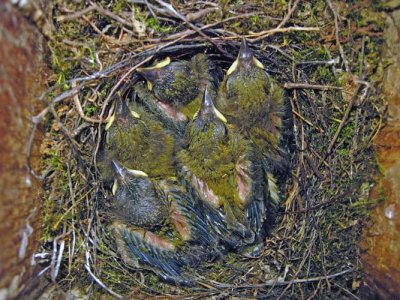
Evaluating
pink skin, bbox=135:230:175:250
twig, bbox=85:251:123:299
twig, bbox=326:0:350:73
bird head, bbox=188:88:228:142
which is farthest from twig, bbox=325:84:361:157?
twig, bbox=85:251:123:299

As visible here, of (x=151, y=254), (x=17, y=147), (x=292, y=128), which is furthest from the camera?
(x=292, y=128)

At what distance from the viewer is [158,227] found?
6.82 feet

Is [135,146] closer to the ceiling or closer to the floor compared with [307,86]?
closer to the ceiling

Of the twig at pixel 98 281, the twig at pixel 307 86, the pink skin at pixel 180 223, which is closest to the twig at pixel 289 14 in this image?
the twig at pixel 307 86

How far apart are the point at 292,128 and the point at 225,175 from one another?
0.43 metres

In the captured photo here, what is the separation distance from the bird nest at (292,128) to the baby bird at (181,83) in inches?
2.7

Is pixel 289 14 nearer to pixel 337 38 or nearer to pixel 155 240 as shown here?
pixel 337 38

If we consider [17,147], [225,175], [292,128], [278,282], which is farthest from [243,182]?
[17,147]

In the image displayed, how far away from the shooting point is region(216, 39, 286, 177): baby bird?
6.59ft

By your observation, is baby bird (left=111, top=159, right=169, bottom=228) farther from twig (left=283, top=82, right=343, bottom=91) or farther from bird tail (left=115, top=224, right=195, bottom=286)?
twig (left=283, top=82, right=343, bottom=91)

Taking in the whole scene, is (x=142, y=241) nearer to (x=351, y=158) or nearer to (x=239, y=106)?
(x=239, y=106)

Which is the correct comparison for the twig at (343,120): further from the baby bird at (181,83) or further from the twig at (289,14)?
the baby bird at (181,83)

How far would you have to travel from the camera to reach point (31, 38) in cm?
166

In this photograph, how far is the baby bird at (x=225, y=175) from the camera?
6.42 ft
